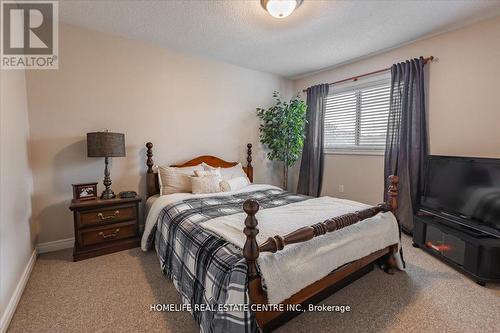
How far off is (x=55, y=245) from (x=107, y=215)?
0.74 meters

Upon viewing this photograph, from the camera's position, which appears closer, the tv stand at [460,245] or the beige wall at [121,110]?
the tv stand at [460,245]

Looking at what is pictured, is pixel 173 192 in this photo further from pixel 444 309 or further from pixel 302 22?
pixel 444 309

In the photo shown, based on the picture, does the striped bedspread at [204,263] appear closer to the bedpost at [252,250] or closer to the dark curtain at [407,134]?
the bedpost at [252,250]

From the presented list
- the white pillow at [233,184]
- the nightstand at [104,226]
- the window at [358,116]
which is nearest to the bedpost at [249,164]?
the white pillow at [233,184]

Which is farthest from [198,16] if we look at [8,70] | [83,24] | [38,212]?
[38,212]

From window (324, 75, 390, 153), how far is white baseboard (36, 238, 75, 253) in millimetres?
3955

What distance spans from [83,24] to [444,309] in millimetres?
4307

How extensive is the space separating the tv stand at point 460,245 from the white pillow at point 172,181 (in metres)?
2.84

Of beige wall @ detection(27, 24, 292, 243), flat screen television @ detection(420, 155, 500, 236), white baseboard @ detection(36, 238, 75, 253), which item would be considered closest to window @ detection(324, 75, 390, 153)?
flat screen television @ detection(420, 155, 500, 236)

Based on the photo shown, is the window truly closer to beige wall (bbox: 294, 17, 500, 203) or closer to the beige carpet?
beige wall (bbox: 294, 17, 500, 203)

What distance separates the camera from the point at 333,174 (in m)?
4.00

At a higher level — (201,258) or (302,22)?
(302,22)

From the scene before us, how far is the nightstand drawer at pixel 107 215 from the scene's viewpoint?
2408 millimetres

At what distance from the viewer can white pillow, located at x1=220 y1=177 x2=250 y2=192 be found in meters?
3.13
